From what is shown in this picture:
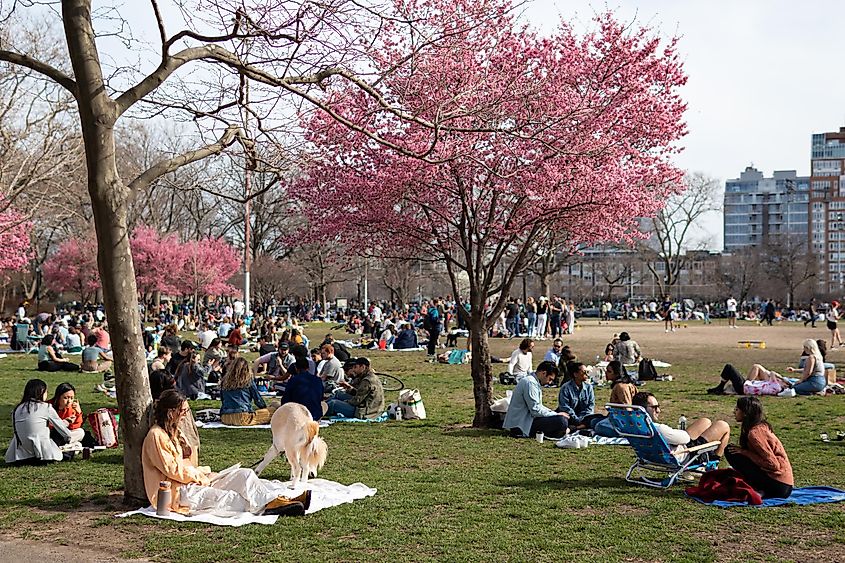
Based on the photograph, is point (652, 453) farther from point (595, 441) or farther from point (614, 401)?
point (614, 401)

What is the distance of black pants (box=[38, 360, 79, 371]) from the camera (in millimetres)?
22516

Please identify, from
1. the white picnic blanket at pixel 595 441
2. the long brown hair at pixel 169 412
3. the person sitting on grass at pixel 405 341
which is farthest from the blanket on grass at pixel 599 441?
the person sitting on grass at pixel 405 341

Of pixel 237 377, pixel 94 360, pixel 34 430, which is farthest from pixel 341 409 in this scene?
pixel 94 360

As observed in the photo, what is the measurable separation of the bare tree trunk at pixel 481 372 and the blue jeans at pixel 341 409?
79.8 inches

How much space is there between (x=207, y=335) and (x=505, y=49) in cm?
1954

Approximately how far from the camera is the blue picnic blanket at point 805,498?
26.0 feet

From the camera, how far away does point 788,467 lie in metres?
8.25

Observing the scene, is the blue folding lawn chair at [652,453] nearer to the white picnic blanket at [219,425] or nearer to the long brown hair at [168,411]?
the long brown hair at [168,411]

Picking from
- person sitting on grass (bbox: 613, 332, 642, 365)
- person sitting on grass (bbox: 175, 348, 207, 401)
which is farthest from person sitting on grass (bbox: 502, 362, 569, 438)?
person sitting on grass (bbox: 613, 332, 642, 365)

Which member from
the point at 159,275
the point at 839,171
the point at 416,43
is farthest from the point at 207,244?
the point at 839,171

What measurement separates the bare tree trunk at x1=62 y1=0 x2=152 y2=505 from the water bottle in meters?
0.39

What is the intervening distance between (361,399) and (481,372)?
2.09 metres

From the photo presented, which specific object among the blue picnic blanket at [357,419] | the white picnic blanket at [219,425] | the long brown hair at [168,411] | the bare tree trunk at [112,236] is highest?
the bare tree trunk at [112,236]

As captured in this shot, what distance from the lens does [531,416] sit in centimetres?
1234
